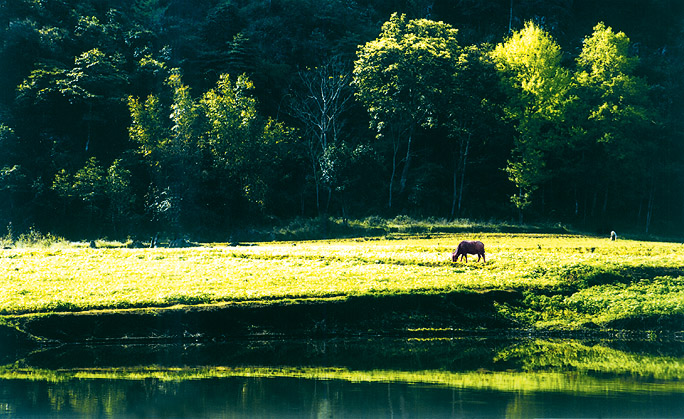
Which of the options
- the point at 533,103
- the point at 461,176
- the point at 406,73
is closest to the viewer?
the point at 406,73

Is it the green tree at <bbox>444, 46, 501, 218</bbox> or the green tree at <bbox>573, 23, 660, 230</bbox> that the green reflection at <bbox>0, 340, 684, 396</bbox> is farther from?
the green tree at <bbox>573, 23, 660, 230</bbox>

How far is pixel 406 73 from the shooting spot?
6912 centimetres

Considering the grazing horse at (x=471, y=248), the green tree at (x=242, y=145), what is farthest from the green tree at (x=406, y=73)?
the grazing horse at (x=471, y=248)

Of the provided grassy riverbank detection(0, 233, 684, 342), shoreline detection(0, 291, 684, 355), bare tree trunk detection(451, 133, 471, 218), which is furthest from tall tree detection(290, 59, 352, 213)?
shoreline detection(0, 291, 684, 355)

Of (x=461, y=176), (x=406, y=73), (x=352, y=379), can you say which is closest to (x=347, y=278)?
(x=352, y=379)

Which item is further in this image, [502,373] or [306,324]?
[306,324]

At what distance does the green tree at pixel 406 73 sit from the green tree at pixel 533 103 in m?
6.71

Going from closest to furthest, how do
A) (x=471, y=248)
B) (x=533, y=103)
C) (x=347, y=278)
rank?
1. (x=347, y=278)
2. (x=471, y=248)
3. (x=533, y=103)

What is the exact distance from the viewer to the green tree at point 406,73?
68.9 metres

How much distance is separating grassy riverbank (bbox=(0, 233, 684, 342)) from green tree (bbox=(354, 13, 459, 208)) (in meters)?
32.4

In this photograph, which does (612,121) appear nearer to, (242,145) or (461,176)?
(461,176)

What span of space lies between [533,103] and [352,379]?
2147 inches

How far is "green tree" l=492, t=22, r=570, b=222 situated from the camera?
2729 inches

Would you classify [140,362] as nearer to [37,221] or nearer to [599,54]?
[37,221]
